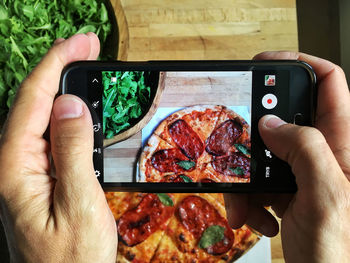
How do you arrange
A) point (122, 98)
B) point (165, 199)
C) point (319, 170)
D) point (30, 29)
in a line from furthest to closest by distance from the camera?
point (165, 199) → point (30, 29) → point (122, 98) → point (319, 170)

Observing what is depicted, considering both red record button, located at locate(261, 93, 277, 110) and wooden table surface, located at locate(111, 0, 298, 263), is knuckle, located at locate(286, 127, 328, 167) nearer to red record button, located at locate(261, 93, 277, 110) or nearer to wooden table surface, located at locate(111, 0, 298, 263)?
red record button, located at locate(261, 93, 277, 110)

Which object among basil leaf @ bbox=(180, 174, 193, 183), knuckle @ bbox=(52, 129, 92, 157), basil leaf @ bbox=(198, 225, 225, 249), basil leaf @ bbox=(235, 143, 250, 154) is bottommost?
basil leaf @ bbox=(198, 225, 225, 249)

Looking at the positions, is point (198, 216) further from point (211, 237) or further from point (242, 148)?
point (242, 148)

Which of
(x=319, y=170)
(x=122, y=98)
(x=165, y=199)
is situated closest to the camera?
(x=319, y=170)

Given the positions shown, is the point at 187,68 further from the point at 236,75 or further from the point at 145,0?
the point at 145,0

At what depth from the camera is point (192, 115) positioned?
677 millimetres

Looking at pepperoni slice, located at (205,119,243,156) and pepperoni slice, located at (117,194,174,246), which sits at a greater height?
pepperoni slice, located at (205,119,243,156)

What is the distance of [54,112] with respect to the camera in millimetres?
598

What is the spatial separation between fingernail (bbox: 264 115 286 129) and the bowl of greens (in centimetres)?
20

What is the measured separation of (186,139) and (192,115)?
5cm

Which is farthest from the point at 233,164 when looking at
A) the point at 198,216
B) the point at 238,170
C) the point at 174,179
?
the point at 198,216

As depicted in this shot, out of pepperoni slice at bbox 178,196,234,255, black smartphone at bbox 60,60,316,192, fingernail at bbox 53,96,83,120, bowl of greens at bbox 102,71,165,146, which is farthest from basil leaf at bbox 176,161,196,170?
pepperoni slice at bbox 178,196,234,255

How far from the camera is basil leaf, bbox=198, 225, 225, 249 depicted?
105cm

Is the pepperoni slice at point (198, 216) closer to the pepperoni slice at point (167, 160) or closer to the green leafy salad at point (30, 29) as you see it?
the pepperoni slice at point (167, 160)
